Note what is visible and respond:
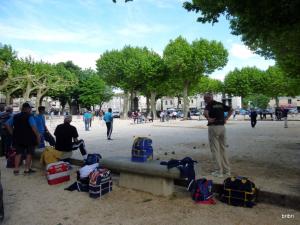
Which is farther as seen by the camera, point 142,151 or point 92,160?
point 92,160

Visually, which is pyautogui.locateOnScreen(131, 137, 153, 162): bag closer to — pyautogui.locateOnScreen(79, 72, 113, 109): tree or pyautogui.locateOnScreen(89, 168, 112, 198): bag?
pyautogui.locateOnScreen(89, 168, 112, 198): bag

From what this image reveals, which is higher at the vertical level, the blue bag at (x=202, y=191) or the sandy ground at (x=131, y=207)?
the blue bag at (x=202, y=191)

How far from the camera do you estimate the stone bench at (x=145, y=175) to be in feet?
20.1

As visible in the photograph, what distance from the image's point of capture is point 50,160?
848 centimetres

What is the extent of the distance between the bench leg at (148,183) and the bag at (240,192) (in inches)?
44.1

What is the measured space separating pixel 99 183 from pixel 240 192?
2689 mm

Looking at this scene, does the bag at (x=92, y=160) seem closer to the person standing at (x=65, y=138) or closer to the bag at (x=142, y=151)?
the bag at (x=142, y=151)

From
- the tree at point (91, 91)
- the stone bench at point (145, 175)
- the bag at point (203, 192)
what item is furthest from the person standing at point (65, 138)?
the tree at point (91, 91)

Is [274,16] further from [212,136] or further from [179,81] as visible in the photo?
[179,81]

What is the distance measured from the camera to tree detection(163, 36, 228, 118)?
149 ft

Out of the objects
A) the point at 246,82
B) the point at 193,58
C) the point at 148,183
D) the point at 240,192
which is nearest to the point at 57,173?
the point at 148,183

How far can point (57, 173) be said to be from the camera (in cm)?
751

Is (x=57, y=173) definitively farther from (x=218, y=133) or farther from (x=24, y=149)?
(x=218, y=133)

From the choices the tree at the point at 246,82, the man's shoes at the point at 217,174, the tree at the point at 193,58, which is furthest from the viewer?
the tree at the point at 246,82
